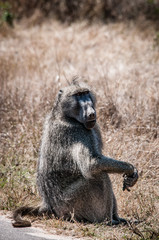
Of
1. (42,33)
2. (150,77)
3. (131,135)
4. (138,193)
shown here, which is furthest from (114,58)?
(138,193)

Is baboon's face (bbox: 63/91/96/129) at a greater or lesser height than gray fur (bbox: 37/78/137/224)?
greater

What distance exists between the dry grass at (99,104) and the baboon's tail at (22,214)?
19 centimetres

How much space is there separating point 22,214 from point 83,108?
53.2 inches

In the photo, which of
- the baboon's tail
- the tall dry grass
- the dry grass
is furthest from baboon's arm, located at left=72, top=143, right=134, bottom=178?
the tall dry grass

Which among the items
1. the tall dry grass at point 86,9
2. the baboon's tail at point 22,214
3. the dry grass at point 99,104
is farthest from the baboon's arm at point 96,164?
the tall dry grass at point 86,9

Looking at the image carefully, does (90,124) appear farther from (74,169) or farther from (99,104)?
(99,104)

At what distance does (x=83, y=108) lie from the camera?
4527 millimetres

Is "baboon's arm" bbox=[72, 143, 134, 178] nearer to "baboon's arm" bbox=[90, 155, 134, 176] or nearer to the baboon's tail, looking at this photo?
"baboon's arm" bbox=[90, 155, 134, 176]

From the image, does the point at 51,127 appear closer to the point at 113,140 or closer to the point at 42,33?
the point at 113,140

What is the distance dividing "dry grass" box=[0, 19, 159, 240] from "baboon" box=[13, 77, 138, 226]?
23 centimetres

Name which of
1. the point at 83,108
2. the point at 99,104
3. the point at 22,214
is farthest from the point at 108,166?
the point at 99,104

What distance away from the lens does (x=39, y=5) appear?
1509cm

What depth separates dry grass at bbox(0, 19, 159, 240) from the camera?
16.5 feet

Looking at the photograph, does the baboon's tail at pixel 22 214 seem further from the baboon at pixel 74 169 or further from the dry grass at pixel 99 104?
the dry grass at pixel 99 104
